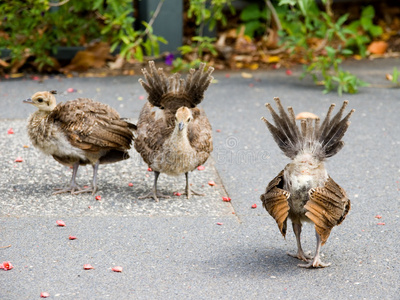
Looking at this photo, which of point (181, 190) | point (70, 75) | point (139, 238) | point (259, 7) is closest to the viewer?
point (139, 238)

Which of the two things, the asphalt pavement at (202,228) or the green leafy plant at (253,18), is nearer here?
the asphalt pavement at (202,228)

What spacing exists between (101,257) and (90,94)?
419 cm

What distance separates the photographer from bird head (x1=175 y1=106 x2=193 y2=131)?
524 cm

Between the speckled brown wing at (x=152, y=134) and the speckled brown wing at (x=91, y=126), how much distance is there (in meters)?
0.19

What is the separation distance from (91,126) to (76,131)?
14cm

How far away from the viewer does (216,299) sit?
13.2ft

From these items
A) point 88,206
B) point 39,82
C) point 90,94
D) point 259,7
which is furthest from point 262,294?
point 259,7

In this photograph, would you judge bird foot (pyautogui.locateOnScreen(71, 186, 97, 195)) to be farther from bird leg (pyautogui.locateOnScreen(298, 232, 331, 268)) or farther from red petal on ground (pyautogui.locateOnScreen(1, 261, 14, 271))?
bird leg (pyautogui.locateOnScreen(298, 232, 331, 268))

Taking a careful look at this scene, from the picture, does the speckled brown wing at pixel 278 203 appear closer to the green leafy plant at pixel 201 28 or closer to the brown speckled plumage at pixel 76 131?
the brown speckled plumage at pixel 76 131

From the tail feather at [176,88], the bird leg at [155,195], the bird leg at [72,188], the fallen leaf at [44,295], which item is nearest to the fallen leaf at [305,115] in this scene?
the tail feather at [176,88]

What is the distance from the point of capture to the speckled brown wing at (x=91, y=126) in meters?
5.57

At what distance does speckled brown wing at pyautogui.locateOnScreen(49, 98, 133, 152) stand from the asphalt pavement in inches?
18.3

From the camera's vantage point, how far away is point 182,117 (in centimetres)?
526

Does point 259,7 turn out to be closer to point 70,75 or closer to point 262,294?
point 70,75
